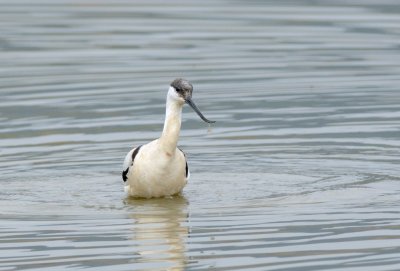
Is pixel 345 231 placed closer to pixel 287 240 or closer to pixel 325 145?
pixel 287 240

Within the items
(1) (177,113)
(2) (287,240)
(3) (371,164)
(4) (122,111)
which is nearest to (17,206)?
(1) (177,113)

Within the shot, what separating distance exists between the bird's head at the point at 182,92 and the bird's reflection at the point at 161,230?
101cm

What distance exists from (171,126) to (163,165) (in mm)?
422

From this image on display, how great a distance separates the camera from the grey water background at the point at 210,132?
13977 mm

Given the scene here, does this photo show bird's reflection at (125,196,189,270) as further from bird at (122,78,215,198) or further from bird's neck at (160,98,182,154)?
bird's neck at (160,98,182,154)

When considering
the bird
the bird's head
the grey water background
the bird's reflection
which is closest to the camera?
the bird's reflection

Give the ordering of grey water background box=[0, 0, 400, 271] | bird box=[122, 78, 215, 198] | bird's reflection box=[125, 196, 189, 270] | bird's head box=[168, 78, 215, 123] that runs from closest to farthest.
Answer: bird's reflection box=[125, 196, 189, 270], grey water background box=[0, 0, 400, 271], bird's head box=[168, 78, 215, 123], bird box=[122, 78, 215, 198]

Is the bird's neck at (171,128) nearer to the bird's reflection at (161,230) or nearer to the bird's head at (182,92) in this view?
the bird's head at (182,92)

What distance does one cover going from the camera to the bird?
16.4 meters

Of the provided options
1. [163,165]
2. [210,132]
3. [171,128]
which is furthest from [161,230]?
[210,132]

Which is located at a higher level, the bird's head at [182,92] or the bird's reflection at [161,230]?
the bird's head at [182,92]

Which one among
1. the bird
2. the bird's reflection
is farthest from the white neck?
the bird's reflection

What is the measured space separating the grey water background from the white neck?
599mm

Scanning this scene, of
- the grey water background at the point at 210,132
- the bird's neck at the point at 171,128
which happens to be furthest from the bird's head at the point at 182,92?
the grey water background at the point at 210,132
